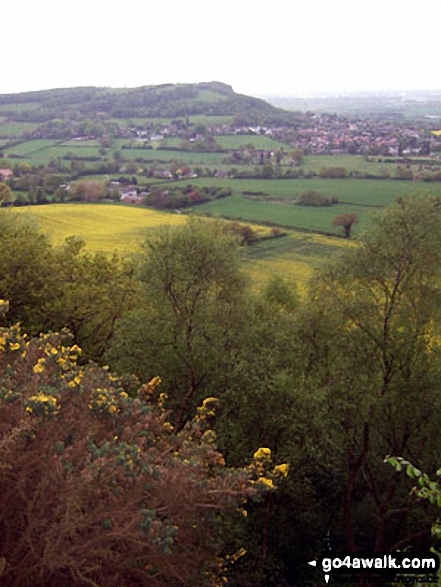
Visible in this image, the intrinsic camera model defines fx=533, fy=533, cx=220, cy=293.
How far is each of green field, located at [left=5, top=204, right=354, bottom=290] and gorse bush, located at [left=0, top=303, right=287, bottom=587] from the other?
3621cm

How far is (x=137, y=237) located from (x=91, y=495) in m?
51.9

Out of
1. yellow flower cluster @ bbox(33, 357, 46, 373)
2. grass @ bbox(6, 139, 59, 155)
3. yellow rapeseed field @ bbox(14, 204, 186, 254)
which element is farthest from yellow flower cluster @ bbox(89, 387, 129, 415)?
grass @ bbox(6, 139, 59, 155)

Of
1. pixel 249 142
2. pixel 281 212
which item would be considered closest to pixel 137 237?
pixel 281 212

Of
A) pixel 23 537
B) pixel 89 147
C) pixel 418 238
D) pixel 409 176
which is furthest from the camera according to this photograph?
pixel 89 147

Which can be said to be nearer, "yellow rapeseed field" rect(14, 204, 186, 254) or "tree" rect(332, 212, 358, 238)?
"yellow rapeseed field" rect(14, 204, 186, 254)

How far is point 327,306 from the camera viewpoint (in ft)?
59.1

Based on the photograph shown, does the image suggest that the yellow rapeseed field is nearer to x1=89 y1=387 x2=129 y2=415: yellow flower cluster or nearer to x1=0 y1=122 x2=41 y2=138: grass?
x1=89 y1=387 x2=129 y2=415: yellow flower cluster

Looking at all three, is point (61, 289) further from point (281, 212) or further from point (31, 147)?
point (31, 147)

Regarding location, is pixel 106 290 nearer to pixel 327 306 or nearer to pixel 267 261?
pixel 327 306

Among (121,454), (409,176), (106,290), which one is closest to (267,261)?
(106,290)

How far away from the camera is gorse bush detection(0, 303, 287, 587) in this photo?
26.0 feet

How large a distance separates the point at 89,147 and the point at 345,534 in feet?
448

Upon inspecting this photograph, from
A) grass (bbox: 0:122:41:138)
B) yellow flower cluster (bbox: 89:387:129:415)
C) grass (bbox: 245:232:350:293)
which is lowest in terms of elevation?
grass (bbox: 245:232:350:293)

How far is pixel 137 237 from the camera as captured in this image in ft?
193
